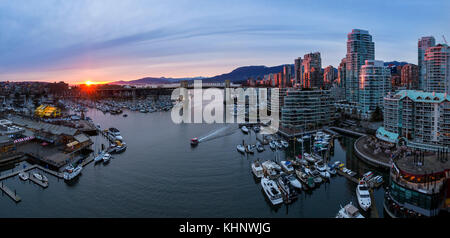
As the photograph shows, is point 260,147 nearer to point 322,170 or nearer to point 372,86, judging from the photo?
point 322,170

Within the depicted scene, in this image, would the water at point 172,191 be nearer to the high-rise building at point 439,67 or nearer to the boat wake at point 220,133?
→ the boat wake at point 220,133

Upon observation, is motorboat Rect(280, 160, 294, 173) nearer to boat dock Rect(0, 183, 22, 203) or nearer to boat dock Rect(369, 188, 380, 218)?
boat dock Rect(369, 188, 380, 218)

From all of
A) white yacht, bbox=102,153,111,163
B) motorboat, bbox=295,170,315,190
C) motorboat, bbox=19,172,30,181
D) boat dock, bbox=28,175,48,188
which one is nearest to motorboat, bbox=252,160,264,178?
motorboat, bbox=295,170,315,190

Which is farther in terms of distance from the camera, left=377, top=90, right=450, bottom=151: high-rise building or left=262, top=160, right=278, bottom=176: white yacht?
left=377, top=90, right=450, bottom=151: high-rise building

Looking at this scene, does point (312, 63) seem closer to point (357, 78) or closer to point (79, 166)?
point (357, 78)

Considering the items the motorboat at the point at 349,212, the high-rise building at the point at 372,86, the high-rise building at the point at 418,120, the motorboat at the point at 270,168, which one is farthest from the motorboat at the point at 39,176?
the high-rise building at the point at 372,86
